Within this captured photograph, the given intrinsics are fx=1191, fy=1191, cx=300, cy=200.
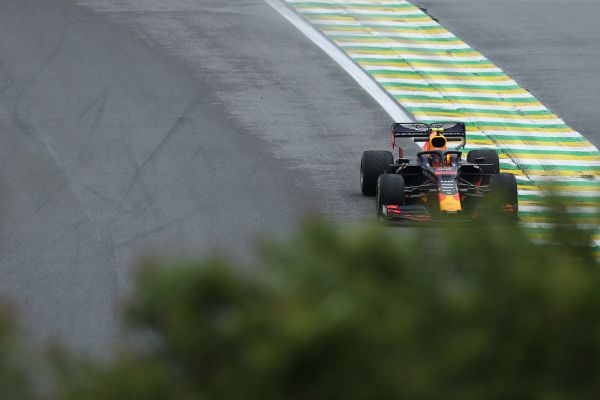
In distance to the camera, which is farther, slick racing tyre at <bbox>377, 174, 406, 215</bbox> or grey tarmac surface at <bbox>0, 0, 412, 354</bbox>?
slick racing tyre at <bbox>377, 174, 406, 215</bbox>

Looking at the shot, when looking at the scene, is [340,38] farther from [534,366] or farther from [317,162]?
[534,366]


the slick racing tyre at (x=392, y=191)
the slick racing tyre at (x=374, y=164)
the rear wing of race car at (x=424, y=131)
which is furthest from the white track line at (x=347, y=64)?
the slick racing tyre at (x=392, y=191)

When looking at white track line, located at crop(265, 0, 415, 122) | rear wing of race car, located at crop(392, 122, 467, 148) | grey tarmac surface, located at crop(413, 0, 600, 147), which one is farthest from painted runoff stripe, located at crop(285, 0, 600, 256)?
rear wing of race car, located at crop(392, 122, 467, 148)

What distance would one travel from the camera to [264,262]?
3443 millimetres

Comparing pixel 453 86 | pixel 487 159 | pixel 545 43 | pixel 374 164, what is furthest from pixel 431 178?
pixel 545 43

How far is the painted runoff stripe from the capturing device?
2083 centimetres

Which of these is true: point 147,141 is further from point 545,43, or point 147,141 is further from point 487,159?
point 545,43

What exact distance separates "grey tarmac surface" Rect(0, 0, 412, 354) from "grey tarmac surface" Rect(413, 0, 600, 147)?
12.6 feet

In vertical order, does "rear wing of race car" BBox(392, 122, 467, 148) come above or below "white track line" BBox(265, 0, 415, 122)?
above

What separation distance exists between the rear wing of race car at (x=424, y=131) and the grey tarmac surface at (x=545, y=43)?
14.9 feet

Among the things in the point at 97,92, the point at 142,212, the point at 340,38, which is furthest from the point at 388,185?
the point at 340,38

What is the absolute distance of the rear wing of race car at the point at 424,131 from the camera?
58.2 ft

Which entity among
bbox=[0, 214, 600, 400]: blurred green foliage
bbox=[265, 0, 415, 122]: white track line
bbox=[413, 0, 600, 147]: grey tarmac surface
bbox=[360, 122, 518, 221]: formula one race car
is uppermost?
bbox=[0, 214, 600, 400]: blurred green foliage

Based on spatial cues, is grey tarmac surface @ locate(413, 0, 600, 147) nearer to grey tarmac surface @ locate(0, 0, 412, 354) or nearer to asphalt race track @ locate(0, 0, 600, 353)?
asphalt race track @ locate(0, 0, 600, 353)
